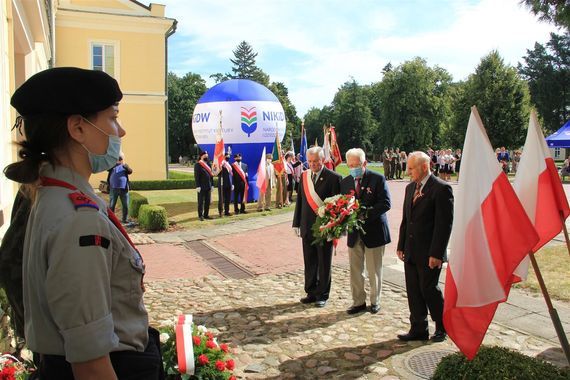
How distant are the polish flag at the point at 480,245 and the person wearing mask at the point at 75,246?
2.34 m

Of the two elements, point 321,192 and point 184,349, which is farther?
point 321,192

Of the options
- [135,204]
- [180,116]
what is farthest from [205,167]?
[180,116]

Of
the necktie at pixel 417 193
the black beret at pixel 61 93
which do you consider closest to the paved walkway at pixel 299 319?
the necktie at pixel 417 193

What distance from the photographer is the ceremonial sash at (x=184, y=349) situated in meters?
3.44

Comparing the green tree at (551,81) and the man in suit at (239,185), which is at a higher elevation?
the green tree at (551,81)

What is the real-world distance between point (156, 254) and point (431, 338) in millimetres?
6902

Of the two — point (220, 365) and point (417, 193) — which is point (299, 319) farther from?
point (220, 365)

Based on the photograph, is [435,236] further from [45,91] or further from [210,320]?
[45,91]

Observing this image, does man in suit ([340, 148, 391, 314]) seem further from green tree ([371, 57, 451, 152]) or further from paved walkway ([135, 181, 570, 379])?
green tree ([371, 57, 451, 152])

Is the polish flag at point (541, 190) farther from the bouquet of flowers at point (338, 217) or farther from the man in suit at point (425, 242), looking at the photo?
the bouquet of flowers at point (338, 217)

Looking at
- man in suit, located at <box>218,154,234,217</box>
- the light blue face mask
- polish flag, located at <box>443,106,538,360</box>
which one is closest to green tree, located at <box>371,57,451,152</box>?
man in suit, located at <box>218,154,234,217</box>

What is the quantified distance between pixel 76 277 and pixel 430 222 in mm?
4598

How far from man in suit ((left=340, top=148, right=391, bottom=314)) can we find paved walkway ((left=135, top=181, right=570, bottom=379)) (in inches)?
11.9

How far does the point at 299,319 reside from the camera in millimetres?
6488
